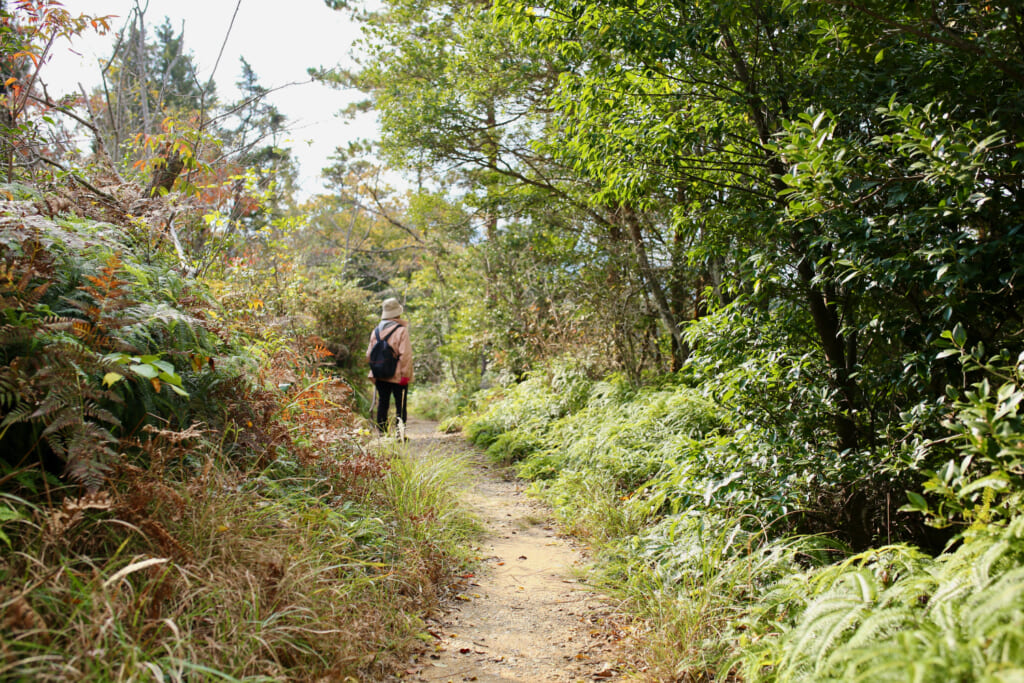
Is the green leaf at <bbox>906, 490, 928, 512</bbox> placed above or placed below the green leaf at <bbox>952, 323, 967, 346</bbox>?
below

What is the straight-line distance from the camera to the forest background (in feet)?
6.86

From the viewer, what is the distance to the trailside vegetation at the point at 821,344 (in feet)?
Answer: 7.00

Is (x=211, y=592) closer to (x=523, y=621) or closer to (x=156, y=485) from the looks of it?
(x=156, y=485)

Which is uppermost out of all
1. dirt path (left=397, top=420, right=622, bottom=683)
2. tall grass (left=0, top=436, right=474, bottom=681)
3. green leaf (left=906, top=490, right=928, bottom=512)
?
green leaf (left=906, top=490, right=928, bottom=512)

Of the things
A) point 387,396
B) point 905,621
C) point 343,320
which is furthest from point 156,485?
point 343,320

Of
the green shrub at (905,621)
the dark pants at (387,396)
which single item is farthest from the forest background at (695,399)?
the dark pants at (387,396)

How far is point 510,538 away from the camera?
4832 mm

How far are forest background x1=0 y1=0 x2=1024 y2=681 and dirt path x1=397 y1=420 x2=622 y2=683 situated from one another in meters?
0.21

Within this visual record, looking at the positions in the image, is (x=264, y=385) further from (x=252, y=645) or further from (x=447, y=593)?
(x=252, y=645)

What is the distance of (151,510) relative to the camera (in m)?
2.45

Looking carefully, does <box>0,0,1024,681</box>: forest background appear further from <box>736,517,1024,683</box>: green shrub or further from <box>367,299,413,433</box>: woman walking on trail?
<box>367,299,413,433</box>: woman walking on trail

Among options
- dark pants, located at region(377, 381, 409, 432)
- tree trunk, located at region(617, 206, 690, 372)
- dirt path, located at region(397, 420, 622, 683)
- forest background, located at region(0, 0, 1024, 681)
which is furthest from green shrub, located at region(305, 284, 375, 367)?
dirt path, located at region(397, 420, 622, 683)

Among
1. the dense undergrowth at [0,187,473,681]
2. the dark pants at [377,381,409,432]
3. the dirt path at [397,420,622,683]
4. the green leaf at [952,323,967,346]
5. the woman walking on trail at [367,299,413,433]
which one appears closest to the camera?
the dense undergrowth at [0,187,473,681]

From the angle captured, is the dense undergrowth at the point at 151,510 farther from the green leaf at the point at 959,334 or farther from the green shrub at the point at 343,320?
the green shrub at the point at 343,320
